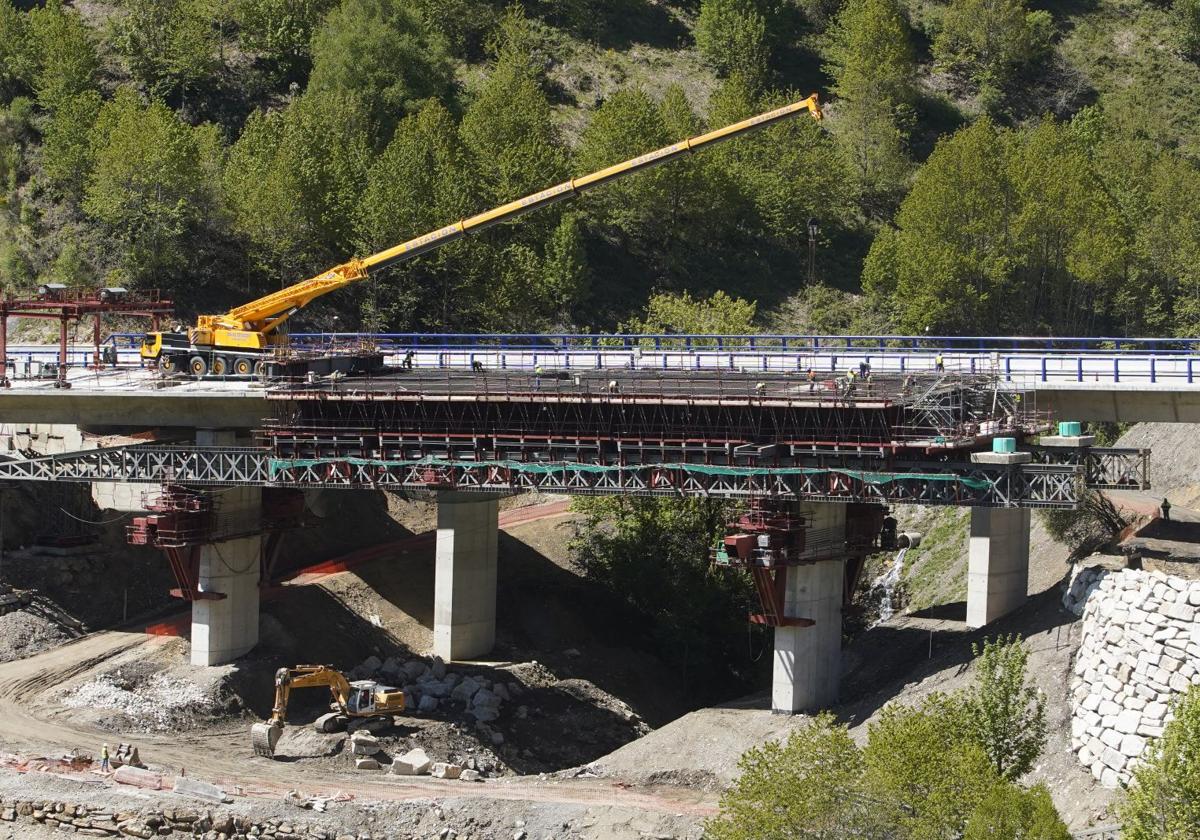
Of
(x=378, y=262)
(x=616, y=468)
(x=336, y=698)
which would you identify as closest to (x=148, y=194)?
(x=378, y=262)

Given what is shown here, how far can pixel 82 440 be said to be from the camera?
79.7 m

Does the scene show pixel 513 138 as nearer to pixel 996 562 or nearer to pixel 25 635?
pixel 25 635

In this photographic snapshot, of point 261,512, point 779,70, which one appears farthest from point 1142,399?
point 779,70

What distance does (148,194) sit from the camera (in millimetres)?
102938

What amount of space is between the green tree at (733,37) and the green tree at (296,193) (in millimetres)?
34973

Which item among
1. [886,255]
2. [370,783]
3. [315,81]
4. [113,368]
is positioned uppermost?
[315,81]

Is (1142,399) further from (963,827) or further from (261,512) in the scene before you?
(261,512)

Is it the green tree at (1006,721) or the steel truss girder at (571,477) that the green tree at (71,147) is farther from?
the green tree at (1006,721)

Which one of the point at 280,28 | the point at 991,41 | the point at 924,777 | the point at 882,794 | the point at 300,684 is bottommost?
the point at 300,684

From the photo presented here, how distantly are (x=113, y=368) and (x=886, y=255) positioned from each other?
4899cm

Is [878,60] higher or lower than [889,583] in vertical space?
higher

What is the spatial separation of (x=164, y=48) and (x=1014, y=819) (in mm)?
99569

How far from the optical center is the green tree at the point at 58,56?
380 ft

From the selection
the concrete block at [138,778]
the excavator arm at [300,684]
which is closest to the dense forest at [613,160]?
the excavator arm at [300,684]
